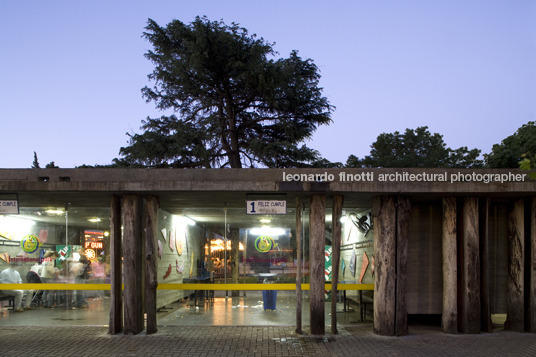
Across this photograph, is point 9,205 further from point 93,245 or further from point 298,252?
point 298,252

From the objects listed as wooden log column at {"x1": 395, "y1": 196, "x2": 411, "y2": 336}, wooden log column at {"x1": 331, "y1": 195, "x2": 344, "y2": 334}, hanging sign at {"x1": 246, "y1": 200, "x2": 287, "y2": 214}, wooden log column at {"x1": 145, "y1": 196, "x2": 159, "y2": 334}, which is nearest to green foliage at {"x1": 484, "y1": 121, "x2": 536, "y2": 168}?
wooden log column at {"x1": 395, "y1": 196, "x2": 411, "y2": 336}

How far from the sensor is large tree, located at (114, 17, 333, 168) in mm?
27938

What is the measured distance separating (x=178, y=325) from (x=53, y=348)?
9.02ft

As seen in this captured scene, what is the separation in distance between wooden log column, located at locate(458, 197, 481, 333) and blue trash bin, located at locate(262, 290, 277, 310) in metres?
3.91

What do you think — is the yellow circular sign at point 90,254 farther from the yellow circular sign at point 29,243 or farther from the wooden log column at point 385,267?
the wooden log column at point 385,267

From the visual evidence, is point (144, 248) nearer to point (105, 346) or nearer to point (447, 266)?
point (105, 346)

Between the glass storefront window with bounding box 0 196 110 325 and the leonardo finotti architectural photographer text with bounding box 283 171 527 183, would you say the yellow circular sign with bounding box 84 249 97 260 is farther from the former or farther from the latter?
the leonardo finotti architectural photographer text with bounding box 283 171 527 183

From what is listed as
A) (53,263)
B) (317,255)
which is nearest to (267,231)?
(317,255)

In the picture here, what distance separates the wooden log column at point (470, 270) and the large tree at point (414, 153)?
35.1 m

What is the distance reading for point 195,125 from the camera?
2939cm

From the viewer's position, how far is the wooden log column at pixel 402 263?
9.89 meters

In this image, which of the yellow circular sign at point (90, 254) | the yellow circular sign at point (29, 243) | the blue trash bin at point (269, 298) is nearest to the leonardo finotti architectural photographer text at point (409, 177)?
the blue trash bin at point (269, 298)

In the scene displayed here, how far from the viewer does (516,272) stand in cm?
1035

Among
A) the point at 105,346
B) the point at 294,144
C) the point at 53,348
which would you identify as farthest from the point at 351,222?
the point at 294,144
